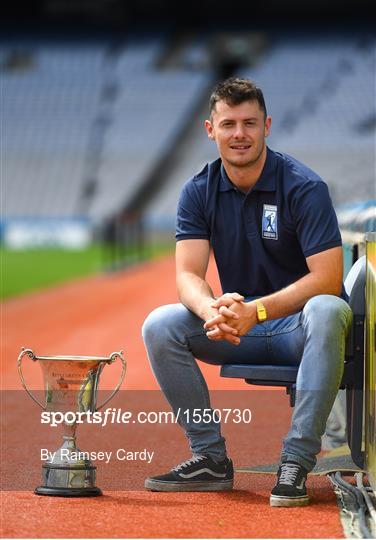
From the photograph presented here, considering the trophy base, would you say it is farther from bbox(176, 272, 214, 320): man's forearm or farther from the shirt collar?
the shirt collar

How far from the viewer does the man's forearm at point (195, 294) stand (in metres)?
4.28

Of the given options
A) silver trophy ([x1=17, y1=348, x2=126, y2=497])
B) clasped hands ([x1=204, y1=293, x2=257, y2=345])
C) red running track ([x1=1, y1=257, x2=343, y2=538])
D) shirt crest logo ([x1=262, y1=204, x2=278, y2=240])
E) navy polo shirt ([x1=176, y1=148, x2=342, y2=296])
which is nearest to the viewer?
red running track ([x1=1, y1=257, x2=343, y2=538])

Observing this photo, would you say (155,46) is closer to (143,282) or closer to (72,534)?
(143,282)

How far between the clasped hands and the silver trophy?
0.45 metres

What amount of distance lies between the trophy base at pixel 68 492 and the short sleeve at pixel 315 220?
110 centimetres

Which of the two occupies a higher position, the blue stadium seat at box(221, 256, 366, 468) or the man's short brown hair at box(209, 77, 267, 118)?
the man's short brown hair at box(209, 77, 267, 118)

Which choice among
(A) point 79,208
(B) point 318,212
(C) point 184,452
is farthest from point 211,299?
(A) point 79,208

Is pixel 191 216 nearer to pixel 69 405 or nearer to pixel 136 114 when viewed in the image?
pixel 69 405

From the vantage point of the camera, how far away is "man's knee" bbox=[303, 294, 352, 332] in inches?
160

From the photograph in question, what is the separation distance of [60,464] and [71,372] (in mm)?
320

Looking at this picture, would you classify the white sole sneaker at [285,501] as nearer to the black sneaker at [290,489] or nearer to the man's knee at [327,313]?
the black sneaker at [290,489]

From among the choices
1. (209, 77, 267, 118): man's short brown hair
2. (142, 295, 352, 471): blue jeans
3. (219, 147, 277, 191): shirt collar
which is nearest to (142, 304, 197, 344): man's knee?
(142, 295, 352, 471): blue jeans

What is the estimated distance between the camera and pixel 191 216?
15.0 ft

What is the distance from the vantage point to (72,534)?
349 cm
